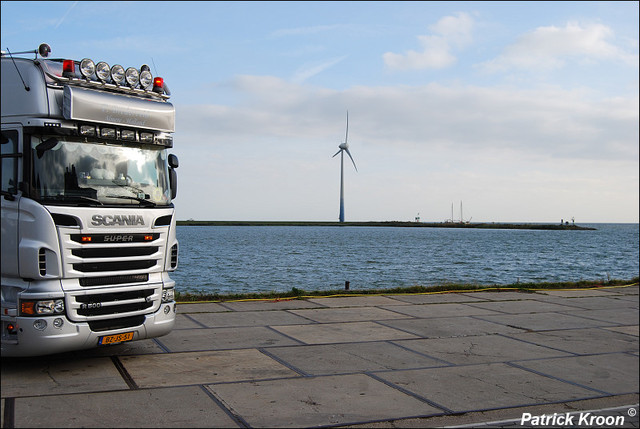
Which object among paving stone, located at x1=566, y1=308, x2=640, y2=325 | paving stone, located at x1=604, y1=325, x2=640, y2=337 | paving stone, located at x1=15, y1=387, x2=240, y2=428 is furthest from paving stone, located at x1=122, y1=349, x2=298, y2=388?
paving stone, located at x1=566, y1=308, x2=640, y2=325

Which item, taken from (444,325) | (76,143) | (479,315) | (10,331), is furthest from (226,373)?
(479,315)

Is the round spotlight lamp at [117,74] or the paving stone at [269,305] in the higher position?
the round spotlight lamp at [117,74]

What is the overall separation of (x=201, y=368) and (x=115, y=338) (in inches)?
48.2

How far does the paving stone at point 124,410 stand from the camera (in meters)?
6.24

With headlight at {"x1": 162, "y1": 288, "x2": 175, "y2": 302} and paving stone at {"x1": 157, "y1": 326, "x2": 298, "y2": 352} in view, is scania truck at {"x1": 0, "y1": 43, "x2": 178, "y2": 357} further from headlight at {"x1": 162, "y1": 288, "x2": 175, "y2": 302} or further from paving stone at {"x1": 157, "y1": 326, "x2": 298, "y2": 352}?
paving stone at {"x1": 157, "y1": 326, "x2": 298, "y2": 352}

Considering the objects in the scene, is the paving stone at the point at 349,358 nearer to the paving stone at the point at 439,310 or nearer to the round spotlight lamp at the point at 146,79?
the paving stone at the point at 439,310

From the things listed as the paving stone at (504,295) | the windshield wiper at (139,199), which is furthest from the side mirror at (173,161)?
the paving stone at (504,295)

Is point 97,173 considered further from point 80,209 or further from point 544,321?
point 544,321

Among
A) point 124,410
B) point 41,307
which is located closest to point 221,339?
point 41,307

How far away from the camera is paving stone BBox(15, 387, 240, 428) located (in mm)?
6242

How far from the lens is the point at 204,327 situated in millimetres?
11664

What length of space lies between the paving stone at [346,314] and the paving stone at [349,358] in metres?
2.53

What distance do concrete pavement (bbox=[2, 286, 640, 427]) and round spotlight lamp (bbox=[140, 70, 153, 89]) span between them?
3.93 metres

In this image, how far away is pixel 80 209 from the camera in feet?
25.4
